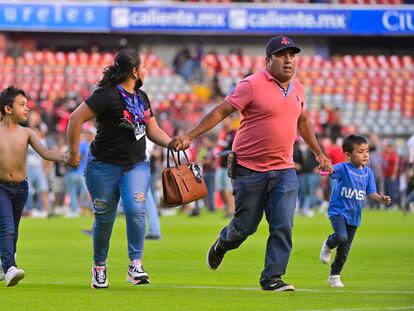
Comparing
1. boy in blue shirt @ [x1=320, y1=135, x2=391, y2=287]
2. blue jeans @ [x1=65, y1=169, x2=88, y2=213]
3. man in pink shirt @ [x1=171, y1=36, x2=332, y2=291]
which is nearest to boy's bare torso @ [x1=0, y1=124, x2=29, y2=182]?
man in pink shirt @ [x1=171, y1=36, x2=332, y2=291]

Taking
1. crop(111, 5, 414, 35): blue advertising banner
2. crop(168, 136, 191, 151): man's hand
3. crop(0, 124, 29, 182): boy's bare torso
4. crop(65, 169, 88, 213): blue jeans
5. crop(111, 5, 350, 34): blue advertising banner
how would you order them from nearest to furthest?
crop(168, 136, 191, 151): man's hand → crop(0, 124, 29, 182): boy's bare torso → crop(65, 169, 88, 213): blue jeans → crop(111, 5, 350, 34): blue advertising banner → crop(111, 5, 414, 35): blue advertising banner

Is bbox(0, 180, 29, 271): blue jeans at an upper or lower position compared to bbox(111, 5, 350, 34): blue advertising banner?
lower

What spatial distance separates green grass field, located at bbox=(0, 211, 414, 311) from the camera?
9.77 metres

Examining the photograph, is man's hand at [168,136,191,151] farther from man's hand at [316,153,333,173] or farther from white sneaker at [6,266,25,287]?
white sneaker at [6,266,25,287]

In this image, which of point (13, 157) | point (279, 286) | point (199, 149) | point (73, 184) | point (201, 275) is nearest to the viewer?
point (279, 286)

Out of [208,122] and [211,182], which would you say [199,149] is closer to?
[211,182]

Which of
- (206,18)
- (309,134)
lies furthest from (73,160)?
(206,18)

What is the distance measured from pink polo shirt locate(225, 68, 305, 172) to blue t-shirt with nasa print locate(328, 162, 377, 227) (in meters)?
1.19

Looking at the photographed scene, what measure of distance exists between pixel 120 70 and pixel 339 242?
110 inches

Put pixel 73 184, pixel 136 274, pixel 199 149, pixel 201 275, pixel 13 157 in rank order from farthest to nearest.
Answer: pixel 199 149, pixel 73 184, pixel 201 275, pixel 13 157, pixel 136 274

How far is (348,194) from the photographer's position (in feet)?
39.4

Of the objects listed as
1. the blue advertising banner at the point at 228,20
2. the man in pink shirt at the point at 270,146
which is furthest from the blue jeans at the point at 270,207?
the blue advertising banner at the point at 228,20

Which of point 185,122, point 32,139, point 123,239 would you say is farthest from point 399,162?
point 32,139

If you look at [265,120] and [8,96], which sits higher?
[8,96]
